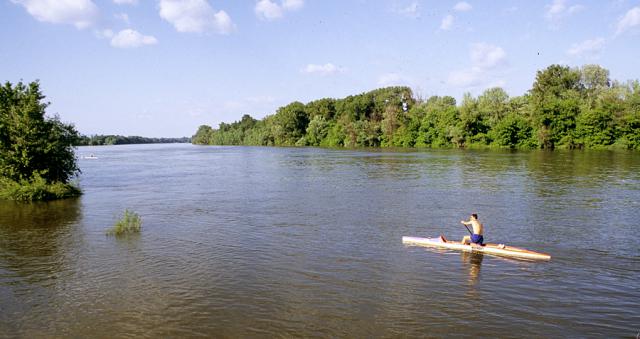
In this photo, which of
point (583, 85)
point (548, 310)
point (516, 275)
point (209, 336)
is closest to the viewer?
point (209, 336)

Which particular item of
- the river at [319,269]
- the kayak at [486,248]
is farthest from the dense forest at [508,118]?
the kayak at [486,248]

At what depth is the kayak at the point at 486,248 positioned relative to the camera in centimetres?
1989

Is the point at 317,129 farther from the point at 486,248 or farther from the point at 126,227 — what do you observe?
the point at 486,248

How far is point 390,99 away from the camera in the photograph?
533 ft

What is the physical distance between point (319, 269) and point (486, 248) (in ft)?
25.8

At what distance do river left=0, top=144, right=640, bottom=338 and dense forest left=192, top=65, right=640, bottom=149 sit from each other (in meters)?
76.7

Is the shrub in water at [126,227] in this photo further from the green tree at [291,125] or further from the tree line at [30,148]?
the green tree at [291,125]

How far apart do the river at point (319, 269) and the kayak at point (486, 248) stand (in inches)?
21.9

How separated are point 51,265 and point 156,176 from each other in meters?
40.3

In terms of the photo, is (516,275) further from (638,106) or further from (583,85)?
(583,85)

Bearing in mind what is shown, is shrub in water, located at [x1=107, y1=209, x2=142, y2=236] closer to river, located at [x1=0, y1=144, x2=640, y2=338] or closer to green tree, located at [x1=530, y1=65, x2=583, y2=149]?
river, located at [x1=0, y1=144, x2=640, y2=338]

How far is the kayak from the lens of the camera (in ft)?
65.3

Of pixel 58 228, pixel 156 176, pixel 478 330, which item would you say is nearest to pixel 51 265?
pixel 58 228

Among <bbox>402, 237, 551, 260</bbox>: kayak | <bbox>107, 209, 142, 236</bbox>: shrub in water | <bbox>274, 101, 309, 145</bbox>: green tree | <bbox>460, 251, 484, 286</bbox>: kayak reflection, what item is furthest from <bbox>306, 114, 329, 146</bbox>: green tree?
<bbox>460, 251, 484, 286</bbox>: kayak reflection
